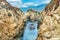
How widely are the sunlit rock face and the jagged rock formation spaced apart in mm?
656

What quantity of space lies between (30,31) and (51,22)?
67 centimetres

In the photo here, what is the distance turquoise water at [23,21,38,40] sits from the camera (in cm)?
656

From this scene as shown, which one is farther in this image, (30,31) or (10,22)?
(10,22)

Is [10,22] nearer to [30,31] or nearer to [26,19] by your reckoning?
[26,19]

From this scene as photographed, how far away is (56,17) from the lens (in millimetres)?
6586

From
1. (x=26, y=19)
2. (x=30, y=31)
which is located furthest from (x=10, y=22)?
(x=30, y=31)

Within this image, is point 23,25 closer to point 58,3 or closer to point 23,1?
point 23,1

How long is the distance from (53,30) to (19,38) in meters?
1.04

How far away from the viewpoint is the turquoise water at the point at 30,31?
21.5 feet

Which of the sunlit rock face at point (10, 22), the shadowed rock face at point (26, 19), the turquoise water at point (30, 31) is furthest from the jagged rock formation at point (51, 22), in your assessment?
the sunlit rock face at point (10, 22)

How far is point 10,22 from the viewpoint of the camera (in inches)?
267

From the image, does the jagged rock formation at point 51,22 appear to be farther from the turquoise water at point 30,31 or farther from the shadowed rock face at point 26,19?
the turquoise water at point 30,31

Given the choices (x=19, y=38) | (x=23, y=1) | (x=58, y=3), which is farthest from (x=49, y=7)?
(x=19, y=38)

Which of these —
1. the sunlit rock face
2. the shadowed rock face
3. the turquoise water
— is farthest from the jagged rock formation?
the sunlit rock face
